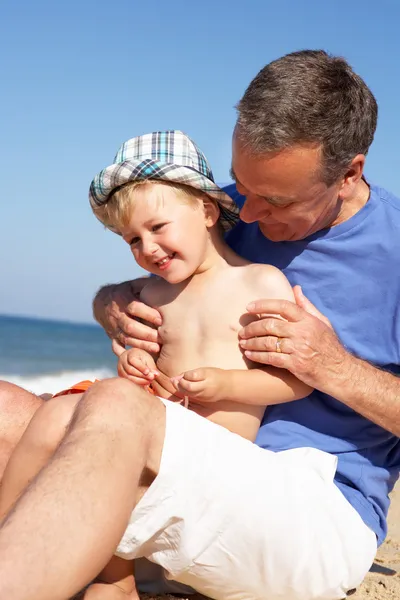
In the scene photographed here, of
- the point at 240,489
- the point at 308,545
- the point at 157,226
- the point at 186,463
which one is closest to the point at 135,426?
the point at 186,463

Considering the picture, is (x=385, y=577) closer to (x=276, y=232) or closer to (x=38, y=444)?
(x=276, y=232)

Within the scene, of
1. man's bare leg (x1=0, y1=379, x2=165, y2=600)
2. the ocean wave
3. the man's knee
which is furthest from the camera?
the ocean wave

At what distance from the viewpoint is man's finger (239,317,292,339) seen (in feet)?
10.2

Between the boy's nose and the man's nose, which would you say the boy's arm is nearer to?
the boy's nose

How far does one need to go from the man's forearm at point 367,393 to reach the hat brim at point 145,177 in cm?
92

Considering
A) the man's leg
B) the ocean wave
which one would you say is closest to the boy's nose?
the man's leg

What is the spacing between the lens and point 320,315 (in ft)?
11.0

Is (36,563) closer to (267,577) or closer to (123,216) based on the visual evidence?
(267,577)

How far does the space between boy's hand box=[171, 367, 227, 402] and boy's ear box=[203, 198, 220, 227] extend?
723 mm

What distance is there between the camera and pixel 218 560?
8.95 feet

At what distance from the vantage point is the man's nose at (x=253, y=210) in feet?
11.2

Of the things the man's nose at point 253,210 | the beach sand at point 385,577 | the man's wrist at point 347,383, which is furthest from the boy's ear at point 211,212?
the beach sand at point 385,577

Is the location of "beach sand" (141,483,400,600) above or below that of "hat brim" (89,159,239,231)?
below

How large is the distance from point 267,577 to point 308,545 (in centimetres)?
18
